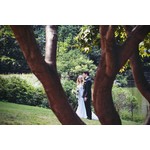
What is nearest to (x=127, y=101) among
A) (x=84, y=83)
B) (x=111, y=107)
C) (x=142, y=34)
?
(x=111, y=107)

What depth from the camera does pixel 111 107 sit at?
9.89ft

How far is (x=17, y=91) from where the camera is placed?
10.6 feet

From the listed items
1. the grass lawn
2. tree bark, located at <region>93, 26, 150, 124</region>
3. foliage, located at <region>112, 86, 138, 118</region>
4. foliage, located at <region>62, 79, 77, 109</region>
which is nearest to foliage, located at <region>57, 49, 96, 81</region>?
foliage, located at <region>62, 79, 77, 109</region>

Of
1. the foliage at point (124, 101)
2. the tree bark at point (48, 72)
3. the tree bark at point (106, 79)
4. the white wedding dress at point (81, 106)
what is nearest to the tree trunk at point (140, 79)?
the foliage at point (124, 101)

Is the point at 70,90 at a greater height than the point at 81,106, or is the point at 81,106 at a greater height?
the point at 70,90

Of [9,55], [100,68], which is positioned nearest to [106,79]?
[100,68]

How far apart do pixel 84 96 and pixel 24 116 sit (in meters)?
0.71

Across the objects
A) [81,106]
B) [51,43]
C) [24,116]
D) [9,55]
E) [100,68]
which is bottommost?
[24,116]

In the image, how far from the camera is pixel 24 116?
3197 mm

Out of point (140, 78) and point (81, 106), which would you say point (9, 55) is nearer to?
point (81, 106)

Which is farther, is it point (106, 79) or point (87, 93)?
point (87, 93)
